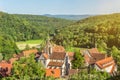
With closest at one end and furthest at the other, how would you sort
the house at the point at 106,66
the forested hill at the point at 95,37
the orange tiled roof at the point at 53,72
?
1. the orange tiled roof at the point at 53,72
2. the house at the point at 106,66
3. the forested hill at the point at 95,37

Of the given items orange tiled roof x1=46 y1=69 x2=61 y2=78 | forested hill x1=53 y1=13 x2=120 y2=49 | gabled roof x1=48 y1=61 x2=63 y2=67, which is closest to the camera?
orange tiled roof x1=46 y1=69 x2=61 y2=78

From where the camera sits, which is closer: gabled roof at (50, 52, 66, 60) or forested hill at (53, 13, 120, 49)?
gabled roof at (50, 52, 66, 60)

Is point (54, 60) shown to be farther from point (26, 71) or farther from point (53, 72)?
point (26, 71)

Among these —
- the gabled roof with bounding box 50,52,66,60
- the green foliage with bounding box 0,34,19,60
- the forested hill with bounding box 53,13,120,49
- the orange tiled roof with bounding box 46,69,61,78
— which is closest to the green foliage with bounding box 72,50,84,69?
the gabled roof with bounding box 50,52,66,60

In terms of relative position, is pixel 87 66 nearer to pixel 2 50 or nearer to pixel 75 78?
pixel 75 78

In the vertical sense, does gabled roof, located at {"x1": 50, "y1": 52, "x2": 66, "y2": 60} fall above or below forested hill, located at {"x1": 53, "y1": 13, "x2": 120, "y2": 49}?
above

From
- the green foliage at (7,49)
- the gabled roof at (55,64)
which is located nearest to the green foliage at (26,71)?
the gabled roof at (55,64)

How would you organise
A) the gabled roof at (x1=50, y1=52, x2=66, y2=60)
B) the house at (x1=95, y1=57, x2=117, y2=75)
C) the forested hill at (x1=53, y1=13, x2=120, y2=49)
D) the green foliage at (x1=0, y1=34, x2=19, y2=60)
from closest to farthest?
the house at (x1=95, y1=57, x2=117, y2=75), the gabled roof at (x1=50, y1=52, x2=66, y2=60), the green foliage at (x1=0, y1=34, x2=19, y2=60), the forested hill at (x1=53, y1=13, x2=120, y2=49)

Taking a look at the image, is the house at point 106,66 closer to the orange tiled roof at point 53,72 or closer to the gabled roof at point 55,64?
the gabled roof at point 55,64

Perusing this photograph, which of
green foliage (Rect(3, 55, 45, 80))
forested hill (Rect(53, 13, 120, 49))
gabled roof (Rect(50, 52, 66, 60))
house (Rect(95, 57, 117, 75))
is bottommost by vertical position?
forested hill (Rect(53, 13, 120, 49))

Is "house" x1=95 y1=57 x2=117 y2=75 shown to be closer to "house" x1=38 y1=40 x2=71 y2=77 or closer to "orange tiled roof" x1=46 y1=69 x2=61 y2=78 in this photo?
"house" x1=38 y1=40 x2=71 y2=77

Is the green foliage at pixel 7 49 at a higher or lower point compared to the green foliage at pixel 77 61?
lower
